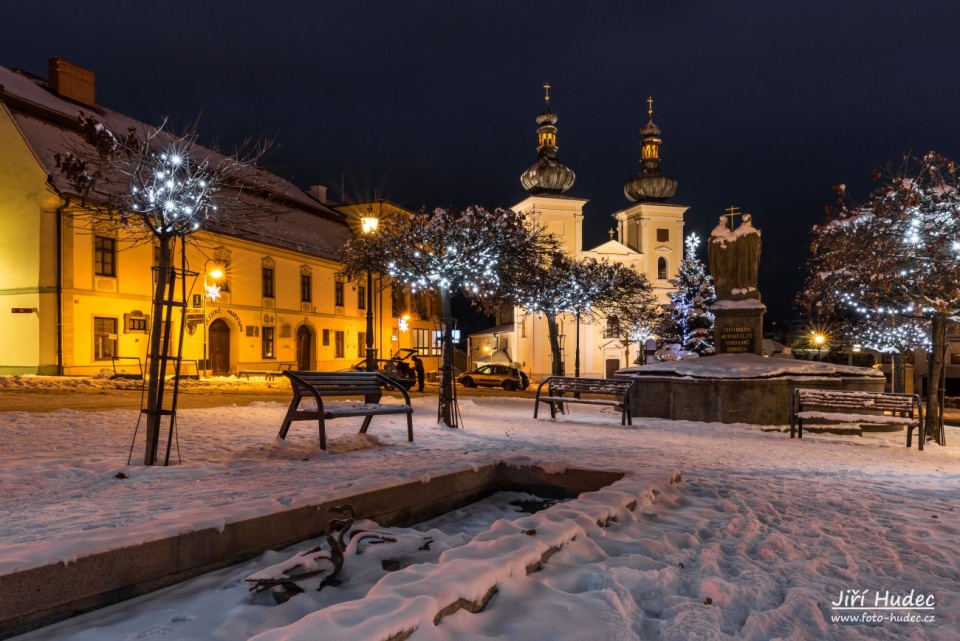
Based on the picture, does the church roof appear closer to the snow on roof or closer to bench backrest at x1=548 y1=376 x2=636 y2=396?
the snow on roof

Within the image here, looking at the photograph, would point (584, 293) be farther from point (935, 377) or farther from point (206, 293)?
point (935, 377)

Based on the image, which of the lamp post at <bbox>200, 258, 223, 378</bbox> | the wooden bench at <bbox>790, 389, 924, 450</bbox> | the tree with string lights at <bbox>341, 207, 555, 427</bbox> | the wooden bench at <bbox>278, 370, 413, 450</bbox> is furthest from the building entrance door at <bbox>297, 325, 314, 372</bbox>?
the wooden bench at <bbox>790, 389, 924, 450</bbox>

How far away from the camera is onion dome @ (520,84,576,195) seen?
5694 cm

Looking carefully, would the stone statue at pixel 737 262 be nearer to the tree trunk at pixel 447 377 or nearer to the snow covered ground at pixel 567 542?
the tree trunk at pixel 447 377

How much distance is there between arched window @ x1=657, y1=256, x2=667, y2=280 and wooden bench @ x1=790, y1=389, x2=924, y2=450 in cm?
4832

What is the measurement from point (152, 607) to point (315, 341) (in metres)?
35.3

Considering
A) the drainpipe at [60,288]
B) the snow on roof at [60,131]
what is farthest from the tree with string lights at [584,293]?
the drainpipe at [60,288]

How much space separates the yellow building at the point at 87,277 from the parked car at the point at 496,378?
939 centimetres

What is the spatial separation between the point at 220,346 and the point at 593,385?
2322cm

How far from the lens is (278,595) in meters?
3.30

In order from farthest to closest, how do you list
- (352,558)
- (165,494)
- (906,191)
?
(906,191) → (165,494) → (352,558)

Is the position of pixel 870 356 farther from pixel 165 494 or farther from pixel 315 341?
pixel 165 494

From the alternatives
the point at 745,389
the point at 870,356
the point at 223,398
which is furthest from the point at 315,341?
the point at 870,356

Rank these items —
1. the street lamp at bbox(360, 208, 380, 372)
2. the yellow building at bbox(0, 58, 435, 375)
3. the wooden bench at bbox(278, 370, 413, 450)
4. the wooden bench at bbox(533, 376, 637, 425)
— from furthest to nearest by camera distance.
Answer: the yellow building at bbox(0, 58, 435, 375)
the street lamp at bbox(360, 208, 380, 372)
the wooden bench at bbox(533, 376, 637, 425)
the wooden bench at bbox(278, 370, 413, 450)
